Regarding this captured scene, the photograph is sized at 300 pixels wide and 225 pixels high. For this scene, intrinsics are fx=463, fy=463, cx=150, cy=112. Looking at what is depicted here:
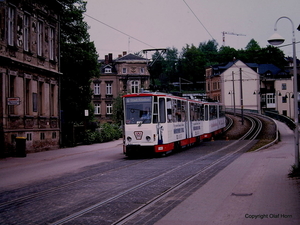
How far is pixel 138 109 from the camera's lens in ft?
76.0

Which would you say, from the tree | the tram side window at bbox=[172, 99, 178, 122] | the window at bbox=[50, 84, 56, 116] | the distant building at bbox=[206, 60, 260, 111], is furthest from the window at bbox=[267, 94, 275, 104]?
the tram side window at bbox=[172, 99, 178, 122]

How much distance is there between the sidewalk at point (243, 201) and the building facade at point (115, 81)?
6393 centimetres

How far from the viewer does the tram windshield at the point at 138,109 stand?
23000 millimetres

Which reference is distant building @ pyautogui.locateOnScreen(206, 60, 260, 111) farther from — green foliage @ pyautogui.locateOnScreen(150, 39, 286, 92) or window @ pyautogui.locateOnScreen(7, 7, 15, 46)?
window @ pyautogui.locateOnScreen(7, 7, 15, 46)

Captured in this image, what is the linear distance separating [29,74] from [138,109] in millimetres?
10314

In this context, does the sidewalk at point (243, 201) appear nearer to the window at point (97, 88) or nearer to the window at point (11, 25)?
the window at point (11, 25)

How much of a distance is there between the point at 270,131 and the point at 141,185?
117 feet

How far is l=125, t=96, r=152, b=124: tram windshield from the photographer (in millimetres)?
23000

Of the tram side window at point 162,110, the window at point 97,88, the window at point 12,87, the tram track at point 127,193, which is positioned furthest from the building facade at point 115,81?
the tram track at point 127,193

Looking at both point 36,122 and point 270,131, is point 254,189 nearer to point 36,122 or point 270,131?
point 36,122

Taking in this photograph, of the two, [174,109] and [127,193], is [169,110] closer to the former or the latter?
[174,109]

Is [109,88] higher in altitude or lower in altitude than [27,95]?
higher

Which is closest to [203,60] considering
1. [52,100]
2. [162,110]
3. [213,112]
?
[213,112]

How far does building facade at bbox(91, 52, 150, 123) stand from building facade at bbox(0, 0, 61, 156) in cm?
4417
